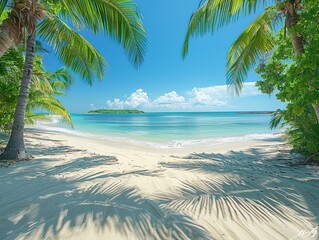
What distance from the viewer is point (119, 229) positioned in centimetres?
200

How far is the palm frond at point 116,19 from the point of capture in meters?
4.56

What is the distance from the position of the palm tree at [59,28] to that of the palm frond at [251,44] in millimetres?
2912

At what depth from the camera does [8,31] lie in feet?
12.7

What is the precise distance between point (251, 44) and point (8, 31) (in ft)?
19.2

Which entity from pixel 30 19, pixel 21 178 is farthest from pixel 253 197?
pixel 30 19

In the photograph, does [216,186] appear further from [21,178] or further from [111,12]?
[111,12]

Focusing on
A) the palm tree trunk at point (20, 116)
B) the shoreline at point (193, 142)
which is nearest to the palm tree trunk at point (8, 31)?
the palm tree trunk at point (20, 116)

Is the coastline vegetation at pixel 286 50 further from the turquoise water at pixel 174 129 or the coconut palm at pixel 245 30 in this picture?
the turquoise water at pixel 174 129

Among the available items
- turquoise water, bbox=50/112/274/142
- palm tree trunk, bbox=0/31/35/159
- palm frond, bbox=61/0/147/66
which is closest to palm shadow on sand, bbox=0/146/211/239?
palm tree trunk, bbox=0/31/35/159

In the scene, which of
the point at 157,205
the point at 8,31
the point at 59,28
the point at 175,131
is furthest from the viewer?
the point at 175,131

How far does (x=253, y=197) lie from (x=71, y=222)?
7.36 ft

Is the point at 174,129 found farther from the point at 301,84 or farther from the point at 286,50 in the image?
the point at 301,84

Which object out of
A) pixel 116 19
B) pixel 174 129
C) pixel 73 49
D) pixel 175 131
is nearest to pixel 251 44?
pixel 116 19

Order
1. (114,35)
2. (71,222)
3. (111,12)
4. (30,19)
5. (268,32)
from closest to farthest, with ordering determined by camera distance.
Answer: (71,222)
(30,19)
(111,12)
(114,35)
(268,32)
